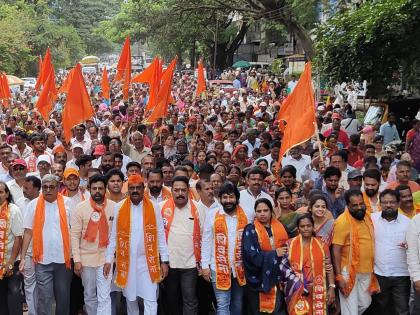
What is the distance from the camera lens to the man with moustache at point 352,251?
605 cm

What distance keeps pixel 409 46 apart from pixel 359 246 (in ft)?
24.6

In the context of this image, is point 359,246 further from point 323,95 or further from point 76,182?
point 323,95

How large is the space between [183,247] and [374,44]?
24.9 ft

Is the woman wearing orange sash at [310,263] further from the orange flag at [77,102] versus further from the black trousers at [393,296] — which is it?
the orange flag at [77,102]

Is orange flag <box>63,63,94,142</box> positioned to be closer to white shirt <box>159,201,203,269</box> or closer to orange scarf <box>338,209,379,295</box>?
white shirt <box>159,201,203,269</box>

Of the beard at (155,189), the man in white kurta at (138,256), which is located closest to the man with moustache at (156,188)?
the beard at (155,189)

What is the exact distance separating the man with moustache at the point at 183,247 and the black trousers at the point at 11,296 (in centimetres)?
144

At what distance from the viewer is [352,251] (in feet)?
19.8

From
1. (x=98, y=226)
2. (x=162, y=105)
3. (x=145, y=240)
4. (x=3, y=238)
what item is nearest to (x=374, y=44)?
(x=162, y=105)

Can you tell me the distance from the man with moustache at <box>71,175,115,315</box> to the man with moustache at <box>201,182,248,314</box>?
0.98m

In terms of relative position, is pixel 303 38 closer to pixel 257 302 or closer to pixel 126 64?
pixel 126 64

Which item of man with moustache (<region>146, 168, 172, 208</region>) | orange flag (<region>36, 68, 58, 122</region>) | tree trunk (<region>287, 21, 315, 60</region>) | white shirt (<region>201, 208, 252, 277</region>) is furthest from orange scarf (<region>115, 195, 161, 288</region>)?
tree trunk (<region>287, 21, 315, 60</region>)

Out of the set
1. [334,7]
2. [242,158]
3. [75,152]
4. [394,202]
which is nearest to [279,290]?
[394,202]

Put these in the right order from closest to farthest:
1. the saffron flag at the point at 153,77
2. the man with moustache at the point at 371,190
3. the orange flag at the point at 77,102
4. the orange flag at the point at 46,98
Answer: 1. the man with moustache at the point at 371,190
2. the orange flag at the point at 77,102
3. the orange flag at the point at 46,98
4. the saffron flag at the point at 153,77
